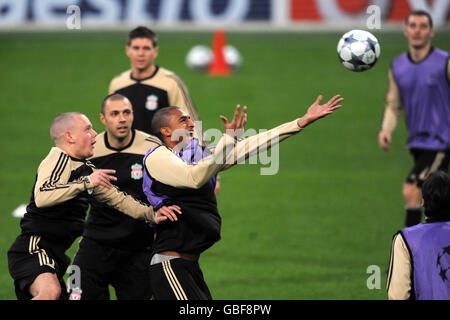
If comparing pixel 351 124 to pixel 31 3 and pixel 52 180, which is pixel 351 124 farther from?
pixel 31 3

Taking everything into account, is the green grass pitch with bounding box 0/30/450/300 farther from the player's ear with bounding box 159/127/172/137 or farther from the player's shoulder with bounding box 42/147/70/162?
the player's ear with bounding box 159/127/172/137

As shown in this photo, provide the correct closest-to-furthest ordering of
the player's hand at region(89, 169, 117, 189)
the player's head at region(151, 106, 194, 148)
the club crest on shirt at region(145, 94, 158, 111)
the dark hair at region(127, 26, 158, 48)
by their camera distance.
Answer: the player's hand at region(89, 169, 117, 189) → the player's head at region(151, 106, 194, 148) → the club crest on shirt at region(145, 94, 158, 111) → the dark hair at region(127, 26, 158, 48)

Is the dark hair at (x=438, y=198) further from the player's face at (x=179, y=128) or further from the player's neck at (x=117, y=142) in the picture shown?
the player's neck at (x=117, y=142)

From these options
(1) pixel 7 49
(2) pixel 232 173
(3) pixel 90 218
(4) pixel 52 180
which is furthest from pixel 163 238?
(1) pixel 7 49

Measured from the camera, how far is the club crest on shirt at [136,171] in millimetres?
8000

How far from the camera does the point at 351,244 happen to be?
37.2 ft

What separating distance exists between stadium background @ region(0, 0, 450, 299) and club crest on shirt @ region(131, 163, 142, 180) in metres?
2.22

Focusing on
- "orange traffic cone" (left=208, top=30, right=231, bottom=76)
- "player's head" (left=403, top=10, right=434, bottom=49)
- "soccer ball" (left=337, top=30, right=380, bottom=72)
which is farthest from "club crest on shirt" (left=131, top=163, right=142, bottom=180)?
"orange traffic cone" (left=208, top=30, right=231, bottom=76)

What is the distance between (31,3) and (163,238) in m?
23.0

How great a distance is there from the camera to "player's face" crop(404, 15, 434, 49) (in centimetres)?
1091

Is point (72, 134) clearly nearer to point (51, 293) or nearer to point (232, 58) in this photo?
point (51, 293)

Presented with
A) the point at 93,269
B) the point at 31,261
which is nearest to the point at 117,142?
the point at 93,269

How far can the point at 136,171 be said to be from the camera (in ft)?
26.3

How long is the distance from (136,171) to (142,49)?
7.69 feet
